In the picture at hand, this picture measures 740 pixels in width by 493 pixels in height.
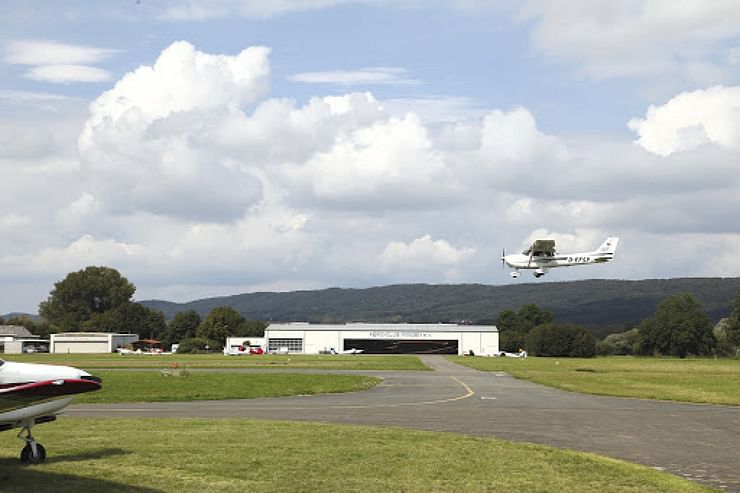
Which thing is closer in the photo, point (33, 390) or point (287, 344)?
point (33, 390)

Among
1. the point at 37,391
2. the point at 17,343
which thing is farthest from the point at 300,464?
the point at 17,343

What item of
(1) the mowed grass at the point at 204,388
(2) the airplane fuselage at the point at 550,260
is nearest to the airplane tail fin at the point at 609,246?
(2) the airplane fuselage at the point at 550,260

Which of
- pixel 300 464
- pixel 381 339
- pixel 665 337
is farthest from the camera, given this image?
pixel 381 339

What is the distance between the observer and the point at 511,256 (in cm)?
8619

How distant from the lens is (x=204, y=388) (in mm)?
44375

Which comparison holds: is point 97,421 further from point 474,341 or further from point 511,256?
point 474,341

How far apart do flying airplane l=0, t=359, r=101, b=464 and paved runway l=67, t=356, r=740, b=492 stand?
11872 mm

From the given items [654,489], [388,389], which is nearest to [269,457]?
[654,489]

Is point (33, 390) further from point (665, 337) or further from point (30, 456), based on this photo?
point (665, 337)

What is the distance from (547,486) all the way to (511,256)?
235 ft

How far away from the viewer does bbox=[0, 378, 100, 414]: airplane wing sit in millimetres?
15469

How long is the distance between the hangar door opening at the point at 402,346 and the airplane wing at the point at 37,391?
492ft

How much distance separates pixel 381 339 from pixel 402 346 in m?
4.71

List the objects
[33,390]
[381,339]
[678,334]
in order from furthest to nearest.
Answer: [381,339] → [678,334] → [33,390]
